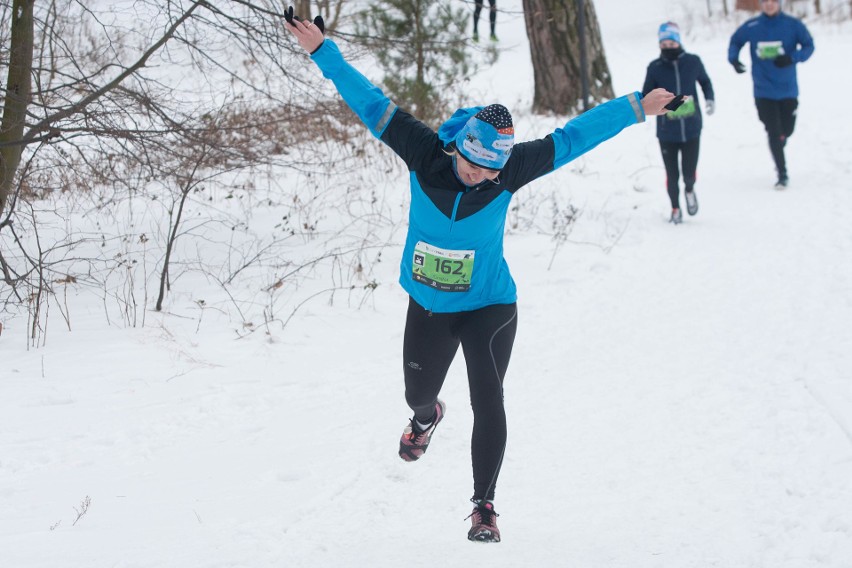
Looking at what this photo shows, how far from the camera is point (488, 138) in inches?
129

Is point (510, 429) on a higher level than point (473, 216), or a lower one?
lower

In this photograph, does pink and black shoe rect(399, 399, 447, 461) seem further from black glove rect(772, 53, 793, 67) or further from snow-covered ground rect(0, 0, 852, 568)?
black glove rect(772, 53, 793, 67)

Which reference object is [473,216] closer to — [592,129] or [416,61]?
[592,129]

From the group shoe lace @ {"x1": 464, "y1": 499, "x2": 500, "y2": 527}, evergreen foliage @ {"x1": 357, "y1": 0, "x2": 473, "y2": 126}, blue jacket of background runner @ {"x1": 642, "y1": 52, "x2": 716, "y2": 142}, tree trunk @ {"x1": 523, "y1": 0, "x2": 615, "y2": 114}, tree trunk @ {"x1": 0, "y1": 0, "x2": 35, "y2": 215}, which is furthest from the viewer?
tree trunk @ {"x1": 523, "y1": 0, "x2": 615, "y2": 114}

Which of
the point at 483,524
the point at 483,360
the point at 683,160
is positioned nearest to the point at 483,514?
the point at 483,524

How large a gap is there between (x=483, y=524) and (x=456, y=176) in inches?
51.8

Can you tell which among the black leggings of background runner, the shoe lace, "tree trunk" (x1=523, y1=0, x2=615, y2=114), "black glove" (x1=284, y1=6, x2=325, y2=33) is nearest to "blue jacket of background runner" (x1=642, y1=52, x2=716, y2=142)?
the black leggings of background runner

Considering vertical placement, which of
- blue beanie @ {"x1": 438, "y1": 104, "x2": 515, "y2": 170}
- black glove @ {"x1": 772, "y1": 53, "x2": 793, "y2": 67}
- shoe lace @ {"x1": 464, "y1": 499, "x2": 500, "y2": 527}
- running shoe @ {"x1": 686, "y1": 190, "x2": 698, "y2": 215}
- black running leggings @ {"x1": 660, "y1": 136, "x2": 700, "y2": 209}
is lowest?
shoe lace @ {"x1": 464, "y1": 499, "x2": 500, "y2": 527}

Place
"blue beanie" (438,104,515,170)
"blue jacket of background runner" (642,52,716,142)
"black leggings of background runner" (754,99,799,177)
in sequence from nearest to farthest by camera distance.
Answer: "blue beanie" (438,104,515,170) → "blue jacket of background runner" (642,52,716,142) → "black leggings of background runner" (754,99,799,177)

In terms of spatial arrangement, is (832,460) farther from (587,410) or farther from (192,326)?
(192,326)

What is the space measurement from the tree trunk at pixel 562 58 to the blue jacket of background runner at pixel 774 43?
3264 mm

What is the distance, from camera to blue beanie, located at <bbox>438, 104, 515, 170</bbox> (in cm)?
329

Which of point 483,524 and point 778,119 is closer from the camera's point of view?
point 483,524

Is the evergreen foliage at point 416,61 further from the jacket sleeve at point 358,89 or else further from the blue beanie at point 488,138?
the blue beanie at point 488,138
